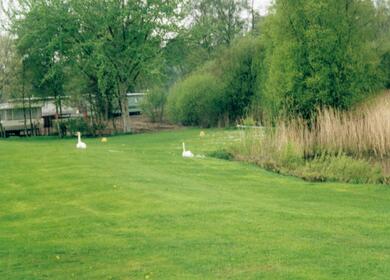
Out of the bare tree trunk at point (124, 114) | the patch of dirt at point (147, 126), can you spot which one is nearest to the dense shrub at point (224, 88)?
the patch of dirt at point (147, 126)

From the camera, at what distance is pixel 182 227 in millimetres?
7266

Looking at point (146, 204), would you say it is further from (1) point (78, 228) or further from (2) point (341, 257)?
(2) point (341, 257)

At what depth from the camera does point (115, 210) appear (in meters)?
8.34

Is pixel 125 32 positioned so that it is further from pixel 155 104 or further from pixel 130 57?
pixel 155 104

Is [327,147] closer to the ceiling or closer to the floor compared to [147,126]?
closer to the floor

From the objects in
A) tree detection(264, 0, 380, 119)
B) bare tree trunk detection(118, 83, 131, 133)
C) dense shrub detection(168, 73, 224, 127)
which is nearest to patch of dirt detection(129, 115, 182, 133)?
bare tree trunk detection(118, 83, 131, 133)

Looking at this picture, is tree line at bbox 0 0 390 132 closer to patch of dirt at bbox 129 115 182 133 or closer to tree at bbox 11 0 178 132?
tree at bbox 11 0 178 132

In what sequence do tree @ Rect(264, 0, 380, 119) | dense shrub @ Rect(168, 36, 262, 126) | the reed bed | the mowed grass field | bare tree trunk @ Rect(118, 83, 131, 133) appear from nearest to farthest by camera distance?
the mowed grass field
the reed bed
tree @ Rect(264, 0, 380, 119)
dense shrub @ Rect(168, 36, 262, 126)
bare tree trunk @ Rect(118, 83, 131, 133)

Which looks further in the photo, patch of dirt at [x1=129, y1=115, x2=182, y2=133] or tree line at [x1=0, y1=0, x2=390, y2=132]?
patch of dirt at [x1=129, y1=115, x2=182, y2=133]

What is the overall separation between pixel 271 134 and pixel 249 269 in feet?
34.1

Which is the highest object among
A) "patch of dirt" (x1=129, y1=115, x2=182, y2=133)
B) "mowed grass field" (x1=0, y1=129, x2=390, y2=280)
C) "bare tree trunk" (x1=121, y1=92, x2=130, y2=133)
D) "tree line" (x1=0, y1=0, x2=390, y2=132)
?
"tree line" (x1=0, y1=0, x2=390, y2=132)

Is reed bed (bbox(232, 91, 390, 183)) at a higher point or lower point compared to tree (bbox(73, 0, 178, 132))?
lower

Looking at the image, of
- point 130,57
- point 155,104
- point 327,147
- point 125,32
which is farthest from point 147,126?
point 327,147

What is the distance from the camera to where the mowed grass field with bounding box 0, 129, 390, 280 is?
590 centimetres
